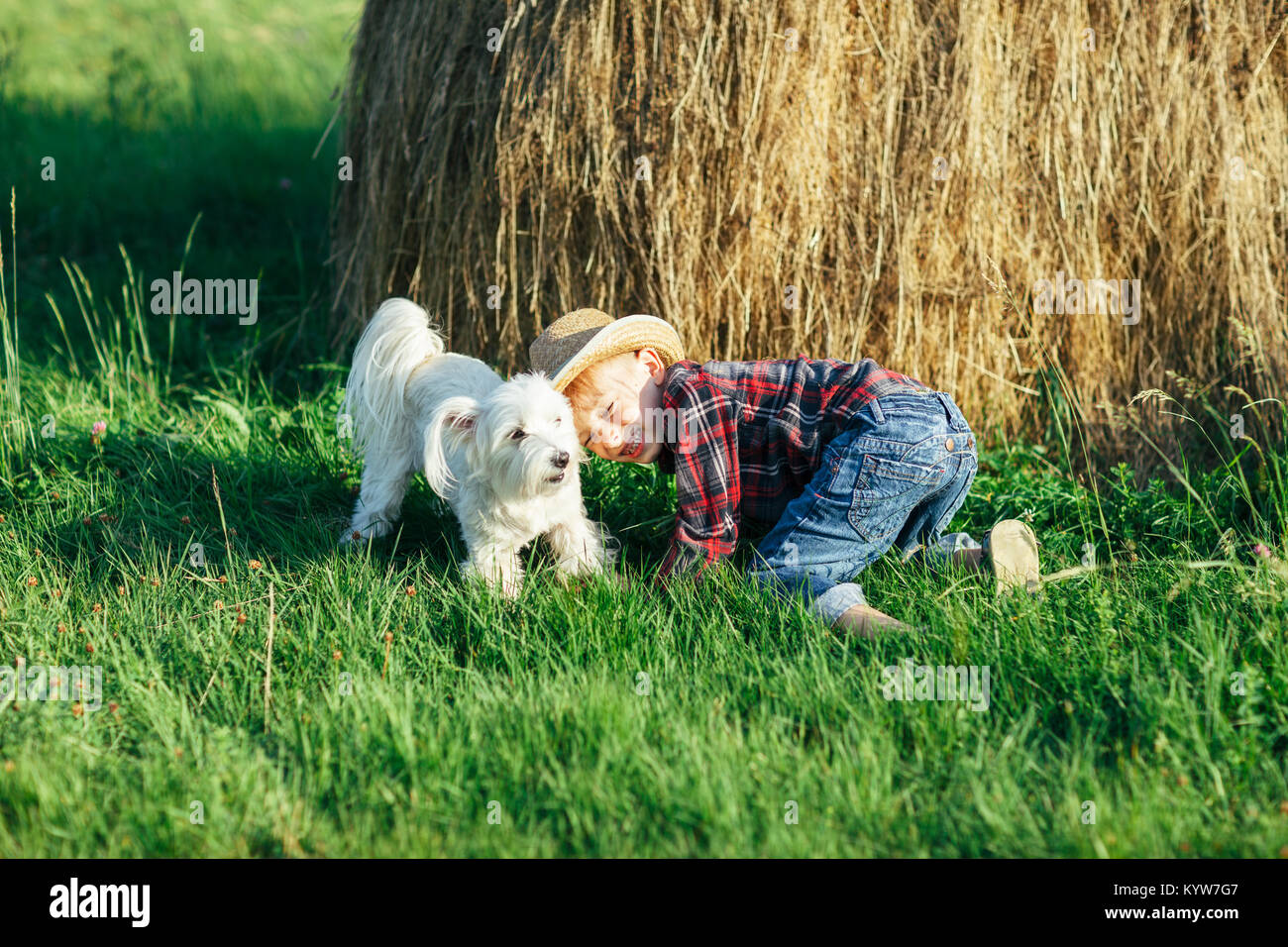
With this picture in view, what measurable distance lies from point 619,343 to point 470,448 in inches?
24.7

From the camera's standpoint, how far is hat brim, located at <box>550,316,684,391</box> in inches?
129

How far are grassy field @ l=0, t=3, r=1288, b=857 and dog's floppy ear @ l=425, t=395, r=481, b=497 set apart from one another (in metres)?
0.48

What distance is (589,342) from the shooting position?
132 inches

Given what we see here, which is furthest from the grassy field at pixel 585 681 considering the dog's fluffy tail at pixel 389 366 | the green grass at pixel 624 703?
the dog's fluffy tail at pixel 389 366

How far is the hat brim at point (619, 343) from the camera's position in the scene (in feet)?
10.8

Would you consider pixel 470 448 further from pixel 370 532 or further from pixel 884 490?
pixel 884 490

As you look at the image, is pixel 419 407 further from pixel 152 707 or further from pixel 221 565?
pixel 152 707

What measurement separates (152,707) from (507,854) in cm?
120

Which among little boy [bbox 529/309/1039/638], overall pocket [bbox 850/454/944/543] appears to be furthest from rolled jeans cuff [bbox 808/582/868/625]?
overall pocket [bbox 850/454/944/543]

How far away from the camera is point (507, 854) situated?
7.63 ft

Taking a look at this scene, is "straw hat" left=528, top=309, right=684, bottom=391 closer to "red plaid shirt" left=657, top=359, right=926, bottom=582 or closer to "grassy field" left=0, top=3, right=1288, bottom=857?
"red plaid shirt" left=657, top=359, right=926, bottom=582

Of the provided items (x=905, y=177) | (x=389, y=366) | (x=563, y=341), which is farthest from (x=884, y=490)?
(x=389, y=366)
